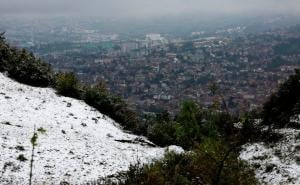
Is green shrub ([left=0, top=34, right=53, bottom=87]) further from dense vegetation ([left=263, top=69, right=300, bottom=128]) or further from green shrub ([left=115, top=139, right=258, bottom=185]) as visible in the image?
green shrub ([left=115, top=139, right=258, bottom=185])

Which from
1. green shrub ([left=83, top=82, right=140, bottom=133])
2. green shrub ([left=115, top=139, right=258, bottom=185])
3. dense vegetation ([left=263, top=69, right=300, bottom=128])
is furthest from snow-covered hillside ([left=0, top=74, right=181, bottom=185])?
dense vegetation ([left=263, top=69, right=300, bottom=128])

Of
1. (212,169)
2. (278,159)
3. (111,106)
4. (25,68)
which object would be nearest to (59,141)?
(111,106)

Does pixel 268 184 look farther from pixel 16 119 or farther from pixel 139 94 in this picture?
pixel 139 94

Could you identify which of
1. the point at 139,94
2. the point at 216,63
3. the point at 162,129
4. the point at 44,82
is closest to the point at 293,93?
the point at 162,129

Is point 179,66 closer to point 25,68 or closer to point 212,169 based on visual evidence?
point 25,68

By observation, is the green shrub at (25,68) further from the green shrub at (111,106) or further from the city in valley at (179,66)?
the city in valley at (179,66)
